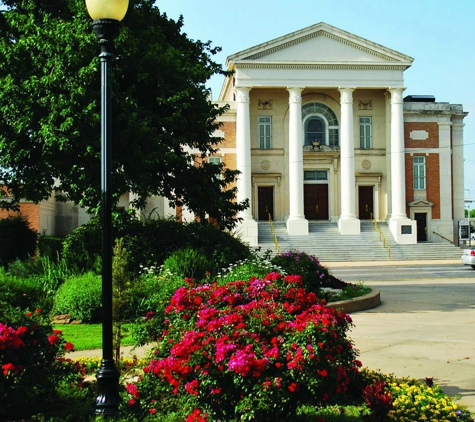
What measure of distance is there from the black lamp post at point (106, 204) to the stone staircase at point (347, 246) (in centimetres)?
3318

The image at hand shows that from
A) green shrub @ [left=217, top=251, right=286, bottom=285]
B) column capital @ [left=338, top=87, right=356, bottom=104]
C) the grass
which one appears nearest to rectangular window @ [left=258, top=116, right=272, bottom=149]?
column capital @ [left=338, top=87, right=356, bottom=104]

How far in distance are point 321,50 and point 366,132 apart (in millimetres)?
7088

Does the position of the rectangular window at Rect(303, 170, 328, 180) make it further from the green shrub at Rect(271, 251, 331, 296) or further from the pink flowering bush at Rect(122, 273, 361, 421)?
the pink flowering bush at Rect(122, 273, 361, 421)

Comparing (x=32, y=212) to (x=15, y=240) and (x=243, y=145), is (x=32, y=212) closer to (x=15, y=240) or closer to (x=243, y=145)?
(x=15, y=240)

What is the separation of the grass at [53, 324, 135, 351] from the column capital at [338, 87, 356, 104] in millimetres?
35448

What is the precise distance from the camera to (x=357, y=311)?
15086 millimetres

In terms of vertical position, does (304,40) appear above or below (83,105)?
above

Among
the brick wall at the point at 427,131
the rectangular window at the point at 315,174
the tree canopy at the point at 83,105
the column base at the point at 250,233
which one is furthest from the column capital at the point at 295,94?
the tree canopy at the point at 83,105

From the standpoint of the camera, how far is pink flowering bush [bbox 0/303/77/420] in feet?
18.4

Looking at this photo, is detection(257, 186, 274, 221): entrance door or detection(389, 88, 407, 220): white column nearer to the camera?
detection(389, 88, 407, 220): white column

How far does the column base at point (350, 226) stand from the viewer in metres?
44.1

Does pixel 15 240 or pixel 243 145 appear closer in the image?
pixel 15 240

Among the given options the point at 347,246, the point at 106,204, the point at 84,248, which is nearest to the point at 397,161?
the point at 347,246

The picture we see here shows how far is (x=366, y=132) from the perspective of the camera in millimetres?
47781
